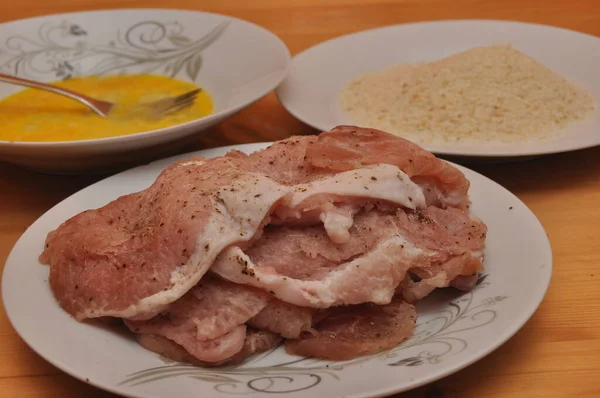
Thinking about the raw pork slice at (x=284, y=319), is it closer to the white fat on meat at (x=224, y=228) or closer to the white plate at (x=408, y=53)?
the white fat on meat at (x=224, y=228)

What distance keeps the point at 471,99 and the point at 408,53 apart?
0.63 m

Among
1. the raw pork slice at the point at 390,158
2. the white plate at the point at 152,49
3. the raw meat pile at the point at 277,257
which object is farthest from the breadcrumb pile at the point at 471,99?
the raw meat pile at the point at 277,257

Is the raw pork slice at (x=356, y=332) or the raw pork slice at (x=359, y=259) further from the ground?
Answer: the raw pork slice at (x=359, y=259)

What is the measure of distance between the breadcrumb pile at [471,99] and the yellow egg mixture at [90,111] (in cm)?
56

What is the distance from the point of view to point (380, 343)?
4.24ft

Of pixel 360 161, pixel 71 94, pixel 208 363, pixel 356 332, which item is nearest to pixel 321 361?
pixel 356 332

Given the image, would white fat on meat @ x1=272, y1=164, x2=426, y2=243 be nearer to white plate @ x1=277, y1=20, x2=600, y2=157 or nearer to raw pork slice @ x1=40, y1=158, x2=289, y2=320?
raw pork slice @ x1=40, y1=158, x2=289, y2=320

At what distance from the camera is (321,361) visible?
1.29 metres

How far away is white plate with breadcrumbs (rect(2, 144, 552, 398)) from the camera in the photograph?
1175 mm

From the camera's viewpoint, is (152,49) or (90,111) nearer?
(90,111)

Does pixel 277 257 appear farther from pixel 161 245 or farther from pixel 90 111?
pixel 90 111

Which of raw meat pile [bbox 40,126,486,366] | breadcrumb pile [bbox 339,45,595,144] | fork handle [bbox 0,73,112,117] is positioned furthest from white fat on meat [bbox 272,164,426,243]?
fork handle [bbox 0,73,112,117]

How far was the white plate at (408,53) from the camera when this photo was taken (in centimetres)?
240

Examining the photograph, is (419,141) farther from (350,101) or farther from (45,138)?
(45,138)
